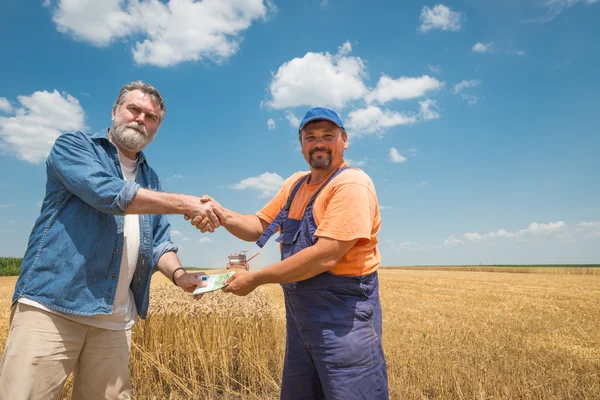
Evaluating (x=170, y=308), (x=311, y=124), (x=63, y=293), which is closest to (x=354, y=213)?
(x=311, y=124)

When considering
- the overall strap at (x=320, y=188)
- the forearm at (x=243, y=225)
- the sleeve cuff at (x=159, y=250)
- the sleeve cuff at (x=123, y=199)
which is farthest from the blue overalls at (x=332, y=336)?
the sleeve cuff at (x=159, y=250)

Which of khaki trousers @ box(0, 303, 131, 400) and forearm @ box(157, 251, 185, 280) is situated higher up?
forearm @ box(157, 251, 185, 280)

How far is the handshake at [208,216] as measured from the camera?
371cm

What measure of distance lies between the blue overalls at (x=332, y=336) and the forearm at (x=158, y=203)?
0.94 meters

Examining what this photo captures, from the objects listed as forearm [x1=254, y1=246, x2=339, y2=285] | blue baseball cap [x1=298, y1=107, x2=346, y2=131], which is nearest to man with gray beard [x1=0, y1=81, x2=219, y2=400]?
forearm [x1=254, y1=246, x2=339, y2=285]

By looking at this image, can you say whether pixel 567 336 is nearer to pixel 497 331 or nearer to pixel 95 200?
pixel 497 331

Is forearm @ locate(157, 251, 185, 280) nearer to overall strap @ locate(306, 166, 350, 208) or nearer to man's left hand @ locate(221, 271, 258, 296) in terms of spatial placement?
man's left hand @ locate(221, 271, 258, 296)

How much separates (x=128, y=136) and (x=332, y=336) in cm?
214

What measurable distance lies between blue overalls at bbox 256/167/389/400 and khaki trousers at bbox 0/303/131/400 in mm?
1299

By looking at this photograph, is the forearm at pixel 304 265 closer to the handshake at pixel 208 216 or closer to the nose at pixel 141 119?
the handshake at pixel 208 216

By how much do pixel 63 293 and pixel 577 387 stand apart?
19.1ft

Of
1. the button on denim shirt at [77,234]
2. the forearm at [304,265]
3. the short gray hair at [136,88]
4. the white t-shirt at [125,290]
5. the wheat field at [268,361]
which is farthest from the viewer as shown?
the wheat field at [268,361]

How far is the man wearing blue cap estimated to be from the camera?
2.67m

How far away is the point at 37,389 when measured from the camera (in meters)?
2.71
